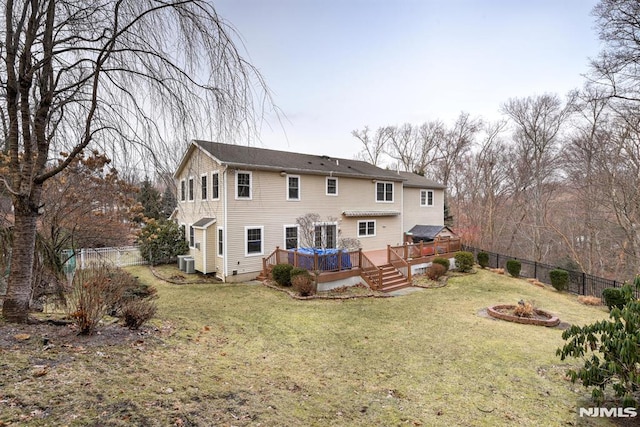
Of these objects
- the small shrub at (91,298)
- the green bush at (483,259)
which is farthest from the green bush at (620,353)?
the green bush at (483,259)

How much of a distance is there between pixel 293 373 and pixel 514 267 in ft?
53.9

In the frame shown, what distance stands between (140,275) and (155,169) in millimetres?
Result: 13563

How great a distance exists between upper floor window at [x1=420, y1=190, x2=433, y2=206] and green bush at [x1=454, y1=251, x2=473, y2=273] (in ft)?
20.5

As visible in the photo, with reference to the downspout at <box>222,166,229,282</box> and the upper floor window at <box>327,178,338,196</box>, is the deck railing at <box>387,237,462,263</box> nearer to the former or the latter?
the upper floor window at <box>327,178,338,196</box>

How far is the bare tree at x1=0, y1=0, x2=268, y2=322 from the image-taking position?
3.51 m

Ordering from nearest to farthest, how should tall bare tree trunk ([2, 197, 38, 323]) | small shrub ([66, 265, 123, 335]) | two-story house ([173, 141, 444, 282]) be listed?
tall bare tree trunk ([2, 197, 38, 323]), small shrub ([66, 265, 123, 335]), two-story house ([173, 141, 444, 282])

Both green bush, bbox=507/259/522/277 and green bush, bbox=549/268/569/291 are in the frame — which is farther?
green bush, bbox=507/259/522/277

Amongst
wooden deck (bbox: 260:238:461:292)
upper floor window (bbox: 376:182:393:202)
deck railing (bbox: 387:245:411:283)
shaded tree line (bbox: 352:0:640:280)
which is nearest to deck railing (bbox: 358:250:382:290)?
wooden deck (bbox: 260:238:461:292)

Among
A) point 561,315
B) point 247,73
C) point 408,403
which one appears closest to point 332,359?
point 408,403

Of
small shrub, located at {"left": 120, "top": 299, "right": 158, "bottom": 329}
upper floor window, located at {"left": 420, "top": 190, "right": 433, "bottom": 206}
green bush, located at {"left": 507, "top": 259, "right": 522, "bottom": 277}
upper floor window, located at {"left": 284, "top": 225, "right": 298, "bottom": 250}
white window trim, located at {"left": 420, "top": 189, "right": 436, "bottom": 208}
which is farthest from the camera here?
white window trim, located at {"left": 420, "top": 189, "right": 436, "bottom": 208}

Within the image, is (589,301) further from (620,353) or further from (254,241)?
(254,241)

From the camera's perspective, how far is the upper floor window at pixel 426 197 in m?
22.4

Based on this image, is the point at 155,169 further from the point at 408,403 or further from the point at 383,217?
the point at 383,217

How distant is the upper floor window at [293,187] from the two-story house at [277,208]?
5 centimetres
